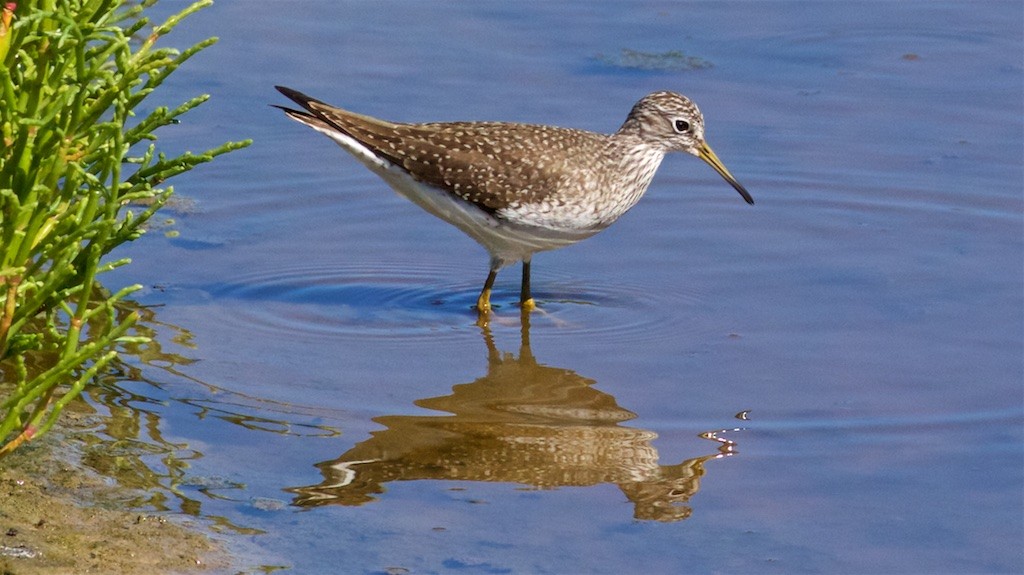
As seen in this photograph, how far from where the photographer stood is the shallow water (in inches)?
237

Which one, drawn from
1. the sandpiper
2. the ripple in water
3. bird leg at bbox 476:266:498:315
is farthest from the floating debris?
bird leg at bbox 476:266:498:315

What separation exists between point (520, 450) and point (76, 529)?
223 centimetres

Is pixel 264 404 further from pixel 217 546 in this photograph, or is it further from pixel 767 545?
pixel 767 545

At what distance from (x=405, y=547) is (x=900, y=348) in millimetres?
3569

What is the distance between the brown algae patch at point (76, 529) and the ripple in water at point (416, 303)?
2542 millimetres

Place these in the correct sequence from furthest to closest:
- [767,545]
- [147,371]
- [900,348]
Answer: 1. [900,348]
2. [147,371]
3. [767,545]

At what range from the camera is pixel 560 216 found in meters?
8.59

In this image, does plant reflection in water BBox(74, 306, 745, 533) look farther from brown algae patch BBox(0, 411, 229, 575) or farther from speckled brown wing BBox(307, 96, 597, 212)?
speckled brown wing BBox(307, 96, 597, 212)

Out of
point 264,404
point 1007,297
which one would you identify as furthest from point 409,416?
point 1007,297

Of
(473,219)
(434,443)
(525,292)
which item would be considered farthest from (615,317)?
(434,443)

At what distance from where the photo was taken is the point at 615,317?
852 cm

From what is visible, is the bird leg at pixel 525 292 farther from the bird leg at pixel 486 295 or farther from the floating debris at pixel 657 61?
the floating debris at pixel 657 61

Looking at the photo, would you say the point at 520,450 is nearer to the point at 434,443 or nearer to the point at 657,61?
the point at 434,443

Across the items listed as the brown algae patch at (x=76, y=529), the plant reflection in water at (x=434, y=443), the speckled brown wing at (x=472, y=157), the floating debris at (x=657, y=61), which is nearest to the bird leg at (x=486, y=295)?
the speckled brown wing at (x=472, y=157)
